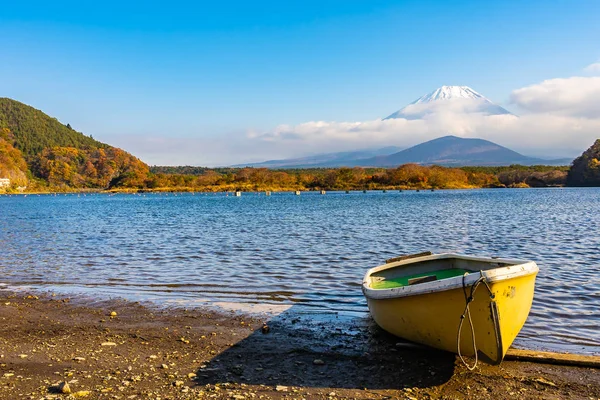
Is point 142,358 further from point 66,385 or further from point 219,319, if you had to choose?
point 219,319

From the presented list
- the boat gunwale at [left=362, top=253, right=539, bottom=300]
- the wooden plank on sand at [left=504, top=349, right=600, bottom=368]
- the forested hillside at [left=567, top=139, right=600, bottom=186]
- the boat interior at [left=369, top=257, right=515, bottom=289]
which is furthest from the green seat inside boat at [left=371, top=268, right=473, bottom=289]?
the forested hillside at [left=567, top=139, right=600, bottom=186]

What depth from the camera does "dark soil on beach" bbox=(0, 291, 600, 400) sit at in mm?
6930

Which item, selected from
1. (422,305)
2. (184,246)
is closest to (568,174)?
(184,246)

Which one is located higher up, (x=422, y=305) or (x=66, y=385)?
(x=422, y=305)

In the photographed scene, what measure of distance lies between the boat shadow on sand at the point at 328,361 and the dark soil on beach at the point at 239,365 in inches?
0.7

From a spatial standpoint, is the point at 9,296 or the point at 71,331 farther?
the point at 9,296

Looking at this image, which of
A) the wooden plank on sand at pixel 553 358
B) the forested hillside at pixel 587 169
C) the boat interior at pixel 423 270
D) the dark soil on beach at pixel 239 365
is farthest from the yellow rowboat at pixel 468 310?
the forested hillside at pixel 587 169

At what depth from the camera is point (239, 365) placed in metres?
8.06

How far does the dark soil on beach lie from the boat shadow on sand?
2 cm

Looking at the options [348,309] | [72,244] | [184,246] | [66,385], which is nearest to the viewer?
[66,385]

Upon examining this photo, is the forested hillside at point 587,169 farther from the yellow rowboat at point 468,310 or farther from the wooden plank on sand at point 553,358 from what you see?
the yellow rowboat at point 468,310

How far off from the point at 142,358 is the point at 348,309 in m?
5.34

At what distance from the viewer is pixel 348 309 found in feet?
39.6

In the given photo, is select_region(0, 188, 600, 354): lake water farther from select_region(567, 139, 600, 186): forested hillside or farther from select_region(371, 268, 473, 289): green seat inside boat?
select_region(567, 139, 600, 186): forested hillside
